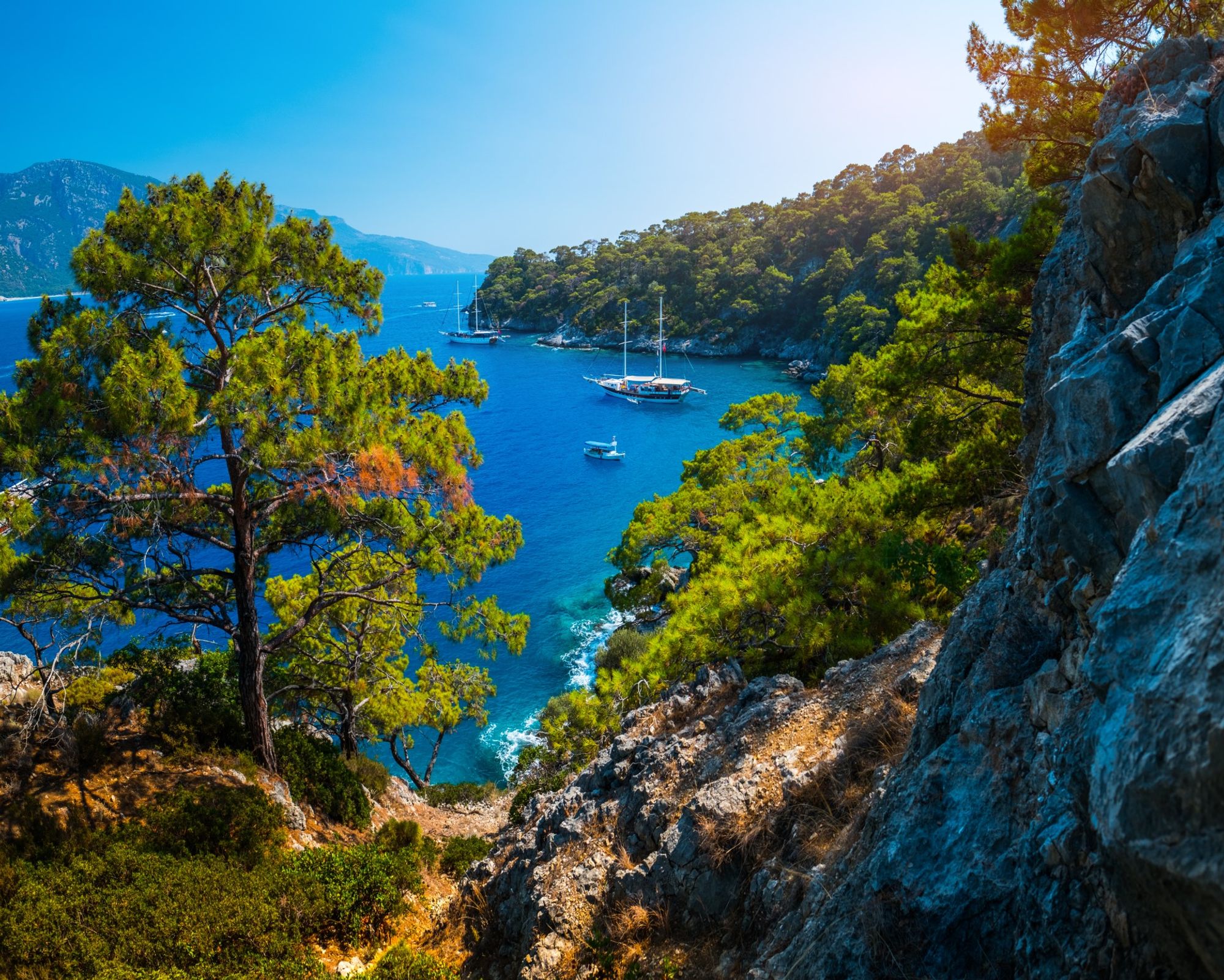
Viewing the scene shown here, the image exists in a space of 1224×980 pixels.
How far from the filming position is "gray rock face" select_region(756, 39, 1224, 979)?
2.65 m

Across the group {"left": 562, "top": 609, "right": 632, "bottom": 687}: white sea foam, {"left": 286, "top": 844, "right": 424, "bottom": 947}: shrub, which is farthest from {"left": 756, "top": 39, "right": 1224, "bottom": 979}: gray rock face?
{"left": 562, "top": 609, "right": 632, "bottom": 687}: white sea foam

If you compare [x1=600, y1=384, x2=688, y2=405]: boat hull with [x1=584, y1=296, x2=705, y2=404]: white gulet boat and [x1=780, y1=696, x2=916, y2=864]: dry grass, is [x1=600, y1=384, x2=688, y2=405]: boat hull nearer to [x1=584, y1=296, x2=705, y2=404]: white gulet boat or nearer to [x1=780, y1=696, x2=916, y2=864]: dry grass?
[x1=584, y1=296, x2=705, y2=404]: white gulet boat

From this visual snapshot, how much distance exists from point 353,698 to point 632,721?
7.09 metres

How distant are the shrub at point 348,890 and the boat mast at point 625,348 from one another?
75395mm

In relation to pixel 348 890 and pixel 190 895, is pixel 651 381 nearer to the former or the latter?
pixel 348 890

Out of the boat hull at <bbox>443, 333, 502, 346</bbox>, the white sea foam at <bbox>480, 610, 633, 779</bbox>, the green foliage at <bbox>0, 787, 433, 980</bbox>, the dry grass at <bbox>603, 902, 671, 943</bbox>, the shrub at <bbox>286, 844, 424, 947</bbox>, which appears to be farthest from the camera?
the boat hull at <bbox>443, 333, 502, 346</bbox>

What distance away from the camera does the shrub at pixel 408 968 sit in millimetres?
7605

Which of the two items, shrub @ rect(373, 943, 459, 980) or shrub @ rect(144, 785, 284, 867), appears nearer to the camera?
shrub @ rect(373, 943, 459, 980)

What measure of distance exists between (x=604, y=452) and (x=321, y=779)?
4329cm

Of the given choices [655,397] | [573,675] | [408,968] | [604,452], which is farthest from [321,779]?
[655,397]

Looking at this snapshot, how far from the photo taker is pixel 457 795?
69.7 ft

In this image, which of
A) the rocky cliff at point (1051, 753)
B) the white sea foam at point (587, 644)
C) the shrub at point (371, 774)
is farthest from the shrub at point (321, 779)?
the white sea foam at point (587, 644)

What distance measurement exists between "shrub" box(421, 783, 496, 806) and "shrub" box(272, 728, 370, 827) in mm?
6538

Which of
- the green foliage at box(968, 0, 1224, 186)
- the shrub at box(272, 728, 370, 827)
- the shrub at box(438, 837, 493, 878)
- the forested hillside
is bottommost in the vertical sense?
the shrub at box(438, 837, 493, 878)
